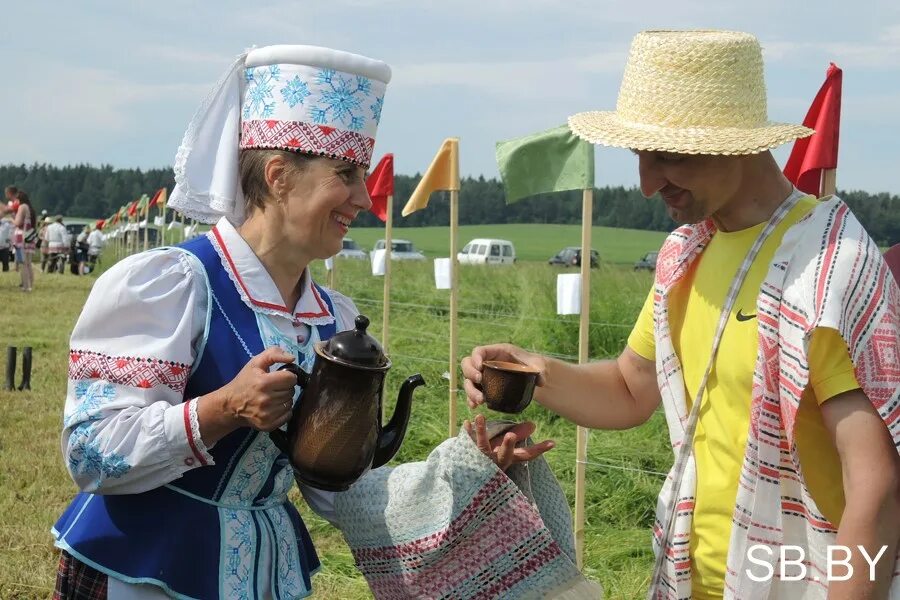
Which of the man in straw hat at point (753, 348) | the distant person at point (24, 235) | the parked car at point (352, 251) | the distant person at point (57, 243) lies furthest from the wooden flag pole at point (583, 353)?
the parked car at point (352, 251)

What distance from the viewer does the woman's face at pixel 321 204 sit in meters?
2.29

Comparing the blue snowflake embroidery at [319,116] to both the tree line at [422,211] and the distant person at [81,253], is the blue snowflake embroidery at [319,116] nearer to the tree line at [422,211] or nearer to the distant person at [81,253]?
the distant person at [81,253]

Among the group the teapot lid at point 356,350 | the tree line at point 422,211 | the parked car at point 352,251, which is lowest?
the parked car at point 352,251

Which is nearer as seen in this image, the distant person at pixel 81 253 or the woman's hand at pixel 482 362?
the woman's hand at pixel 482 362

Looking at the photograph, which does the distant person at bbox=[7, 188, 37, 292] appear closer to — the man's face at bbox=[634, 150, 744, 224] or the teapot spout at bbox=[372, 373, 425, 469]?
the teapot spout at bbox=[372, 373, 425, 469]

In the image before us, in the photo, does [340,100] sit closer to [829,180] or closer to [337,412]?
[337,412]

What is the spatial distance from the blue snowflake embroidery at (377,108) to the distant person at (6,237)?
65.2 feet

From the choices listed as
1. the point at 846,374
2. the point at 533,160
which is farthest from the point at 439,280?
the point at 846,374

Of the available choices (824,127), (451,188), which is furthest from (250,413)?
(451,188)

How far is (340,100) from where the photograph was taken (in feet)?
7.76

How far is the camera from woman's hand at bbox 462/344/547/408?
2.49m

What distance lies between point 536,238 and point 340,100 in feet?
165

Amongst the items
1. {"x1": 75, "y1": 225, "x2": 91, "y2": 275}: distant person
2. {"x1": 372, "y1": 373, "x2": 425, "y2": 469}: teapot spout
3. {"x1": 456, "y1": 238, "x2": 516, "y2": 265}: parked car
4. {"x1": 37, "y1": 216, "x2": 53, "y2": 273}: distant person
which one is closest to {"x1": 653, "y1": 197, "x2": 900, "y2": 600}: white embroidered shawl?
{"x1": 372, "y1": 373, "x2": 425, "y2": 469}: teapot spout

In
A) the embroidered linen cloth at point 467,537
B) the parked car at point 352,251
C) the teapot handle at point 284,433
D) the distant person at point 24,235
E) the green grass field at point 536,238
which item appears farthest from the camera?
the green grass field at point 536,238
